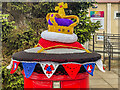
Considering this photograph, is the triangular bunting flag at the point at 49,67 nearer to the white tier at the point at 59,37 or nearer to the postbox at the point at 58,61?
the postbox at the point at 58,61

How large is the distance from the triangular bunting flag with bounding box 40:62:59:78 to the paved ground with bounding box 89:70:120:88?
12.3ft

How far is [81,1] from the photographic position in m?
5.50

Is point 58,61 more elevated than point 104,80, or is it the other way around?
point 58,61

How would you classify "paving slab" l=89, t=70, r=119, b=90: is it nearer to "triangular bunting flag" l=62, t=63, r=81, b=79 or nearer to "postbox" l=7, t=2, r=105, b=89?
"postbox" l=7, t=2, r=105, b=89

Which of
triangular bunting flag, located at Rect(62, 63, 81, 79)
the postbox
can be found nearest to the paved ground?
the postbox

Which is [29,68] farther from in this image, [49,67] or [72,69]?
[72,69]

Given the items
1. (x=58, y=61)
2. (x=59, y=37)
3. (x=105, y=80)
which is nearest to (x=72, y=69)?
(x=58, y=61)

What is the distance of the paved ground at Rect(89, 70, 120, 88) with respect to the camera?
576cm

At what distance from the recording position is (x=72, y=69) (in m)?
2.24

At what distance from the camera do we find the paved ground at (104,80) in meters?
5.76

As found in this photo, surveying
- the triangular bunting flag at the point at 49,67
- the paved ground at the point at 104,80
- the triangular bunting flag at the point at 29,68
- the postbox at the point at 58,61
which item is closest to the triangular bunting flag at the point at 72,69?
the postbox at the point at 58,61

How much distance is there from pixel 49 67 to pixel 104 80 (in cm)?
465

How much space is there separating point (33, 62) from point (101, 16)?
12.5m

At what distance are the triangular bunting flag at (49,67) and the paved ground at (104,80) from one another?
12.3 ft
